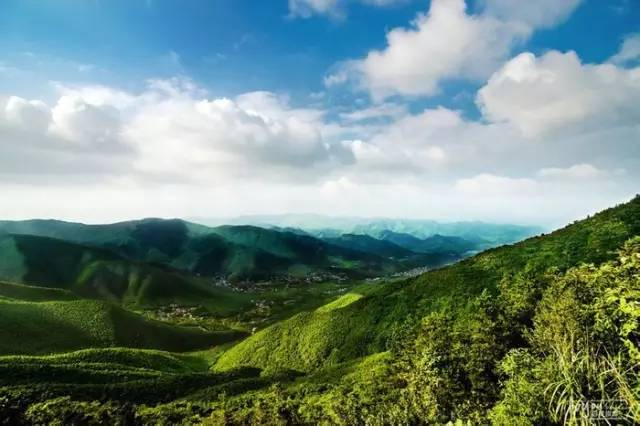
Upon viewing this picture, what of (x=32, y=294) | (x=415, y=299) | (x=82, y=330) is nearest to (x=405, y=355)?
(x=415, y=299)

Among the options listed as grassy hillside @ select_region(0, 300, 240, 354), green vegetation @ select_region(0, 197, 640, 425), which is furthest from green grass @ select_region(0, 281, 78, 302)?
grassy hillside @ select_region(0, 300, 240, 354)

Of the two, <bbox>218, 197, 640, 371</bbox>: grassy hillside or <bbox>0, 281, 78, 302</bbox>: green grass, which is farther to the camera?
<bbox>0, 281, 78, 302</bbox>: green grass

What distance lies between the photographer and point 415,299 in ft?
249

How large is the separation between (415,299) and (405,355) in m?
40.3

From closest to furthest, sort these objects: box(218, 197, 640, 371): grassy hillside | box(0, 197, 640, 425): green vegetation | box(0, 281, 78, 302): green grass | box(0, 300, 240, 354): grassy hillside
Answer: box(0, 197, 640, 425): green vegetation → box(218, 197, 640, 371): grassy hillside → box(0, 300, 240, 354): grassy hillside → box(0, 281, 78, 302): green grass

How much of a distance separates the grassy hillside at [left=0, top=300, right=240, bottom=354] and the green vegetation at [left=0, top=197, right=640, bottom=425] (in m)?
0.46

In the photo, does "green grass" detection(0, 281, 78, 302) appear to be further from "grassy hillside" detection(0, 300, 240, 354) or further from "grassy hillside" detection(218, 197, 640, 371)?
"grassy hillside" detection(218, 197, 640, 371)

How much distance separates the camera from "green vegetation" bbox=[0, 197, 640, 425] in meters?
18.8

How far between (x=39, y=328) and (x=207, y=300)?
4102 inches

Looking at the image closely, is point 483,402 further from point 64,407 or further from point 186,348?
point 186,348

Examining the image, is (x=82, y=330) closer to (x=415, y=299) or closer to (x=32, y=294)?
(x=32, y=294)

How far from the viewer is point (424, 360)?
30.5 metres

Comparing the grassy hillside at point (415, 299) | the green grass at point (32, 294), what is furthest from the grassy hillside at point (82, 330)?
the grassy hillside at point (415, 299)

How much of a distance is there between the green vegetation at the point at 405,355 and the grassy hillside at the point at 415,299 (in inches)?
12.4
